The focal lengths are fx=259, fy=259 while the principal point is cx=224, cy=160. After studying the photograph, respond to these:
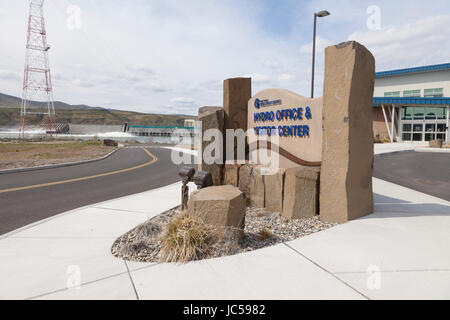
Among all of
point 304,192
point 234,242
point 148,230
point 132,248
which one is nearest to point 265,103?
point 304,192

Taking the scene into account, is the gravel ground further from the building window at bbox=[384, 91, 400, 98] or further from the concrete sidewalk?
the building window at bbox=[384, 91, 400, 98]

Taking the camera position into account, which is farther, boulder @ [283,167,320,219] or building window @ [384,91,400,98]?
building window @ [384,91,400,98]

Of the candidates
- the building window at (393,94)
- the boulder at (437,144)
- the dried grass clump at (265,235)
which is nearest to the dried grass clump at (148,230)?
the dried grass clump at (265,235)

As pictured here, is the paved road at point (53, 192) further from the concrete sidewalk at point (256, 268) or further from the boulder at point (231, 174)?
the boulder at point (231, 174)

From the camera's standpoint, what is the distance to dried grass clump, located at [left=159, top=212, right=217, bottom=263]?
3453mm

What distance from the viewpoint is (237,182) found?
276 inches

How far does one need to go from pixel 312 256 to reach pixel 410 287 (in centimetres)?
110

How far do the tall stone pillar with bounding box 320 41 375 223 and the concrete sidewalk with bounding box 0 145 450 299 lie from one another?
1.55 ft

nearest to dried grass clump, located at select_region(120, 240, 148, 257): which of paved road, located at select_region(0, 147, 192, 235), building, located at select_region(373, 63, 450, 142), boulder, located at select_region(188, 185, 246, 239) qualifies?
boulder, located at select_region(188, 185, 246, 239)

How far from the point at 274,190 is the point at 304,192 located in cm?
78

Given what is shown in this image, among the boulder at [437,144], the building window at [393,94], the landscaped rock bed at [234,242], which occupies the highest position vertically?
the building window at [393,94]

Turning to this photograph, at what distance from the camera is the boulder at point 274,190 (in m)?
5.65

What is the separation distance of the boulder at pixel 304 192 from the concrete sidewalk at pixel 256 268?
73cm

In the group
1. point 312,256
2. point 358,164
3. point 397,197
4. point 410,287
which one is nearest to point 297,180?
point 358,164
